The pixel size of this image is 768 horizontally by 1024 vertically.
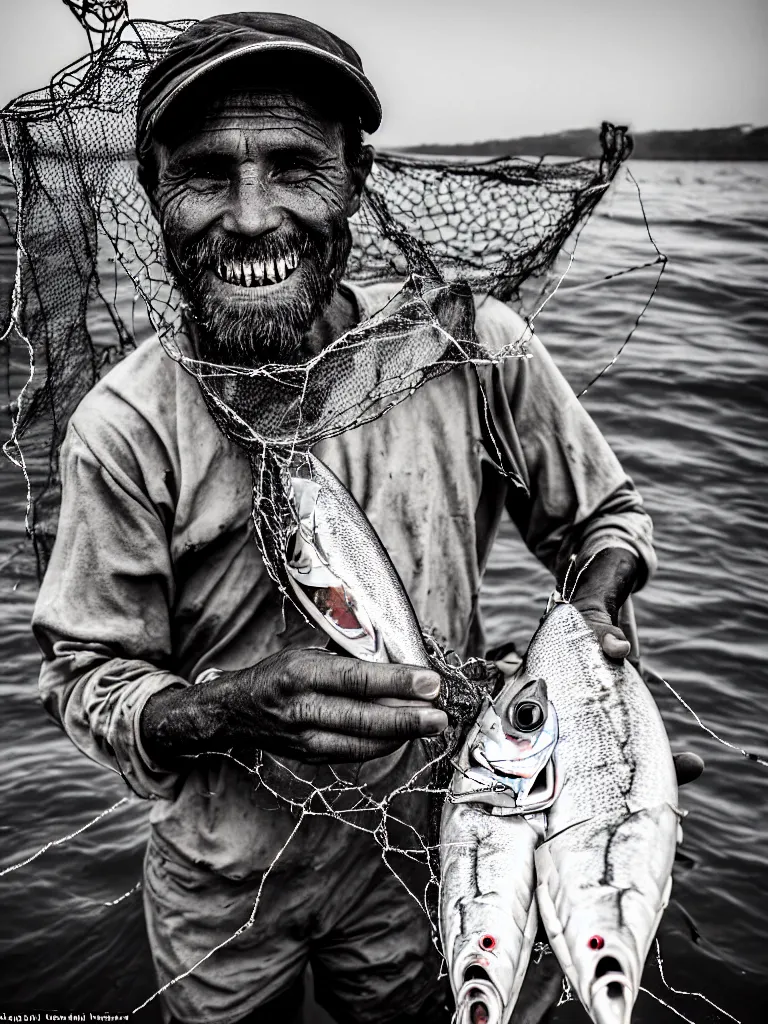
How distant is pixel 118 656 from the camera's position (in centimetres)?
284

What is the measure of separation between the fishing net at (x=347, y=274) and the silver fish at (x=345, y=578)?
10 cm

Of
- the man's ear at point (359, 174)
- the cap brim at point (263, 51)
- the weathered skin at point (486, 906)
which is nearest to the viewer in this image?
the weathered skin at point (486, 906)

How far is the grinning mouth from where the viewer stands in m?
2.71

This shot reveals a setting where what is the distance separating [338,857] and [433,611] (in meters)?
0.85

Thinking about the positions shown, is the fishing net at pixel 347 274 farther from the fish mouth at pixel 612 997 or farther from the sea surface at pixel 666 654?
the fish mouth at pixel 612 997

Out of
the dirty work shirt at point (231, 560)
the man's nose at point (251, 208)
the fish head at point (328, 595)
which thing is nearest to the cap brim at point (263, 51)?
the man's nose at point (251, 208)

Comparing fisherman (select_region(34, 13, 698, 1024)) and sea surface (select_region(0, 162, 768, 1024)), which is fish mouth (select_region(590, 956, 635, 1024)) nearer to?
fisherman (select_region(34, 13, 698, 1024))

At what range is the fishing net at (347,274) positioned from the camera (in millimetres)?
2742

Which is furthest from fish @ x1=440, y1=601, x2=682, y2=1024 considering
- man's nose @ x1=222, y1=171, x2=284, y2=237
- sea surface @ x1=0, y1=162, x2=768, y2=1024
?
sea surface @ x1=0, y1=162, x2=768, y2=1024

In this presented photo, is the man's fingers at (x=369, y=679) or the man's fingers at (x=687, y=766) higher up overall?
the man's fingers at (x=369, y=679)

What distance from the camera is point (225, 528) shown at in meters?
2.90

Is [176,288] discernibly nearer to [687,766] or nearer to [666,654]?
[687,766]

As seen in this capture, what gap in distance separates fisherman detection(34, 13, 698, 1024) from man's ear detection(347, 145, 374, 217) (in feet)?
0.04

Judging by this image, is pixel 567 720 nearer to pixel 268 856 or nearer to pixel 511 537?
pixel 268 856
